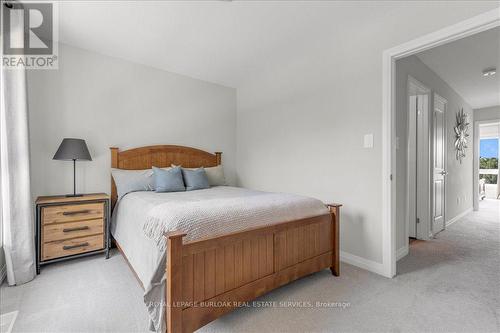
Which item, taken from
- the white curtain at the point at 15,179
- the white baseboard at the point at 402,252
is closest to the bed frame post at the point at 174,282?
the white curtain at the point at 15,179

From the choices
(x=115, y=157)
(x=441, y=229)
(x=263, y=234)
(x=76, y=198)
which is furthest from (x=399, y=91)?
(x=76, y=198)

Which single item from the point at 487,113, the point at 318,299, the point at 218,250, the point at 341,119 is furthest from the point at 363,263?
the point at 487,113

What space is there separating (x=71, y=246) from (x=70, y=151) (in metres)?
0.97

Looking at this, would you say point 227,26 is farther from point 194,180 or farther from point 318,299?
point 318,299

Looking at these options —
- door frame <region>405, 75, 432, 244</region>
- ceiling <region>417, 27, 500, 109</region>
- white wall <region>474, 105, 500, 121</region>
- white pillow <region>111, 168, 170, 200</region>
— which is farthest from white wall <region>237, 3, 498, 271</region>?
white wall <region>474, 105, 500, 121</region>

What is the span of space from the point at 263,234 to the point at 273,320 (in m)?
0.56

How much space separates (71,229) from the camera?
2.40 metres

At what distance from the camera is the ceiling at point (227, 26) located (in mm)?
2078

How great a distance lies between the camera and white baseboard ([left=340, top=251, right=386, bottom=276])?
2283mm

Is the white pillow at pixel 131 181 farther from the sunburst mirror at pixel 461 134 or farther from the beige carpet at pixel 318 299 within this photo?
the sunburst mirror at pixel 461 134

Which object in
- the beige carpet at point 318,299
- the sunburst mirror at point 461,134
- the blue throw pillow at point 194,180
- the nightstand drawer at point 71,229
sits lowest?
the beige carpet at point 318,299

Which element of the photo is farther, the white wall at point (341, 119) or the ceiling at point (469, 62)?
the ceiling at point (469, 62)

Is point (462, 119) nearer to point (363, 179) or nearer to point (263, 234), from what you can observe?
point (363, 179)

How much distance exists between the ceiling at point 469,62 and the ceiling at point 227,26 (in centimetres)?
114
